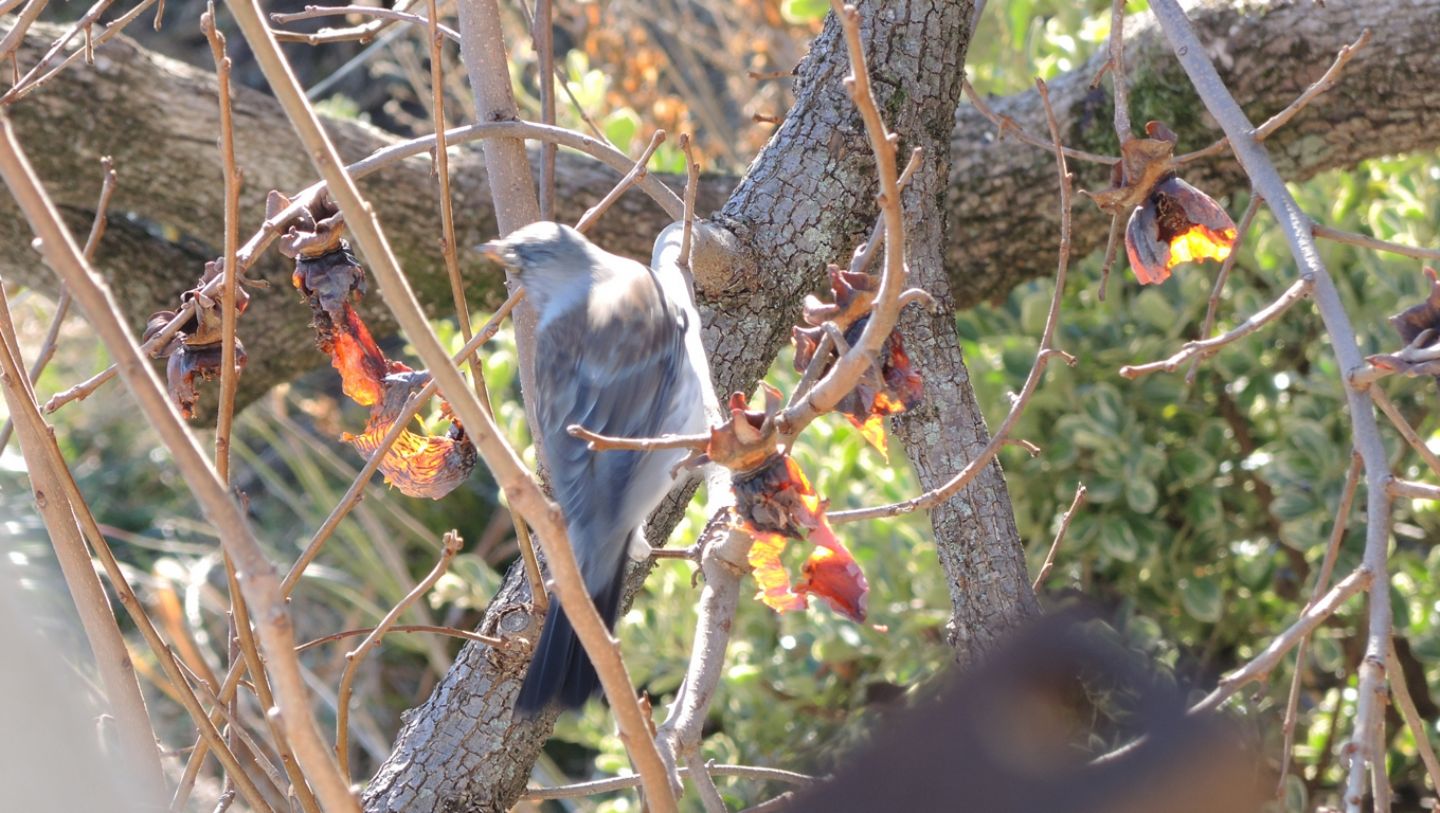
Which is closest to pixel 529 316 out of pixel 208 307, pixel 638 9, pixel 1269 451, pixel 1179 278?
pixel 208 307

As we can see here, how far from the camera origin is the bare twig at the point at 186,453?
0.65 meters

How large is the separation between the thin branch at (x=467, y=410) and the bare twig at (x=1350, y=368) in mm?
442

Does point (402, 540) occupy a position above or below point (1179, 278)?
below

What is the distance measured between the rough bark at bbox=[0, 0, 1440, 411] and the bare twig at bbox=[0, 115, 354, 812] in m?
1.75

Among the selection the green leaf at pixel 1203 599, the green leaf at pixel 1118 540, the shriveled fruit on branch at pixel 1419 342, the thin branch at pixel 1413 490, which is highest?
the shriveled fruit on branch at pixel 1419 342

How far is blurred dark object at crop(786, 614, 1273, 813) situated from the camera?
27.4 inches

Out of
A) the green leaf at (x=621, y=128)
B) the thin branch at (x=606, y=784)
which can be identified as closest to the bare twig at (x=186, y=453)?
the thin branch at (x=606, y=784)

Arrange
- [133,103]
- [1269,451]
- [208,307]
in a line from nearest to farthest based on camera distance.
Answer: [208,307], [133,103], [1269,451]

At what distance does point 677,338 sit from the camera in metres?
1.27

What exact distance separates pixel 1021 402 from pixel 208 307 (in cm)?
67

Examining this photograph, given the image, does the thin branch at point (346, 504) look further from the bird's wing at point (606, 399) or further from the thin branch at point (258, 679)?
the bird's wing at point (606, 399)

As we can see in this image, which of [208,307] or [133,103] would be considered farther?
[133,103]

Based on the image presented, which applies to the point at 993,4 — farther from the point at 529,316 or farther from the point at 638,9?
the point at 529,316

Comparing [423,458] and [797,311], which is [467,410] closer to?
[423,458]
